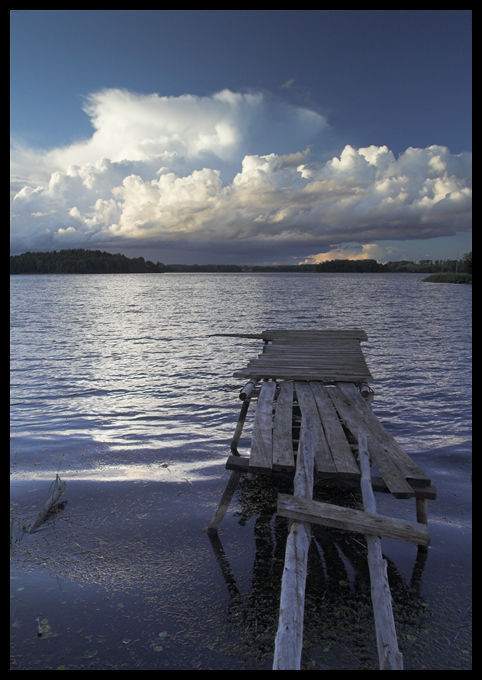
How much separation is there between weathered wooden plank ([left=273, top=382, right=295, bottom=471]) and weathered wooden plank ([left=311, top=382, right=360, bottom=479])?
506mm

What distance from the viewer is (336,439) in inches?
218

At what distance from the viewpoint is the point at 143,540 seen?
17.9 feet

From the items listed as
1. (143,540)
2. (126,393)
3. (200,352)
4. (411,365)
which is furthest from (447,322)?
(143,540)

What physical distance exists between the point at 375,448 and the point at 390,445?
253 mm

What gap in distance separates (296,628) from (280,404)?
4.35 metres

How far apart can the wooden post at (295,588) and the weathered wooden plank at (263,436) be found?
1.38 feet

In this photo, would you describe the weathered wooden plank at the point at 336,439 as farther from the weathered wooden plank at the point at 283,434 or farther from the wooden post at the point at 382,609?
the weathered wooden plank at the point at 283,434

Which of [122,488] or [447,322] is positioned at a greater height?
[447,322]

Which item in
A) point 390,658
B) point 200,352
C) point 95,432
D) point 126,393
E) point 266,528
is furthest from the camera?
point 200,352

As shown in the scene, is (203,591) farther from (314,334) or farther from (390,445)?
(314,334)

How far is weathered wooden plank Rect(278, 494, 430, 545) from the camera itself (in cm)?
383

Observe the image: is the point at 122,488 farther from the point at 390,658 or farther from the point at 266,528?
the point at 390,658

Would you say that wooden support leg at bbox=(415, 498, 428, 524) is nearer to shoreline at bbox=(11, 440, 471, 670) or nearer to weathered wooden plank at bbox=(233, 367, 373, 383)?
shoreline at bbox=(11, 440, 471, 670)

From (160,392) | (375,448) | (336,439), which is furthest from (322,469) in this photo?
(160,392)
